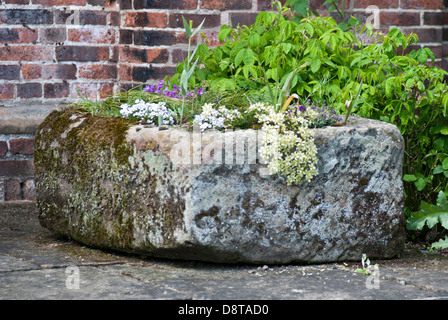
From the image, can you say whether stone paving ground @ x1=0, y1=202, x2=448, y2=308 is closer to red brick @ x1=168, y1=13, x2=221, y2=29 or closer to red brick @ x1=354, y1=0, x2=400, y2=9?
red brick @ x1=168, y1=13, x2=221, y2=29

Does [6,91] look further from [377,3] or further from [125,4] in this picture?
[377,3]

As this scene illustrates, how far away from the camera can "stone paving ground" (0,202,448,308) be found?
6.88 feet

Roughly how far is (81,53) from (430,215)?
246 cm

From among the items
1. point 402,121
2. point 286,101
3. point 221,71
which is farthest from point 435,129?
point 221,71

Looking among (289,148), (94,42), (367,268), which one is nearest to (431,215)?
(367,268)

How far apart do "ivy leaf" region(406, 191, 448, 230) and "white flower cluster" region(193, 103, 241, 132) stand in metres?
1.00

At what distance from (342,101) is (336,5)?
3.93ft

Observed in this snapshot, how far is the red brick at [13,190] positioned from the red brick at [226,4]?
66.0 inches

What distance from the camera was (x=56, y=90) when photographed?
4.23 metres

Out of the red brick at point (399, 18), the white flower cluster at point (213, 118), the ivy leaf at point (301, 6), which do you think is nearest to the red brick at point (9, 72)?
the ivy leaf at point (301, 6)

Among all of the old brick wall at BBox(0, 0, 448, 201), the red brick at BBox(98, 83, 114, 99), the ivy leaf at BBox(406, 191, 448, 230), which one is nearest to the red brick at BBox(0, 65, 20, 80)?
the old brick wall at BBox(0, 0, 448, 201)

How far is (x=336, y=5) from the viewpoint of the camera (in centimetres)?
409
